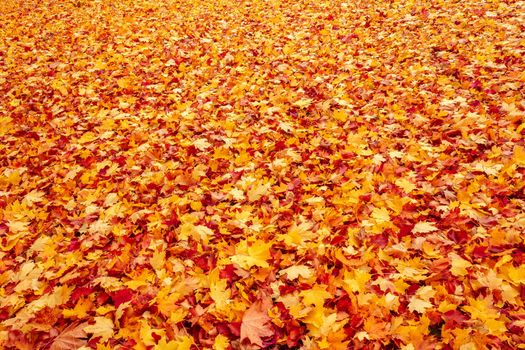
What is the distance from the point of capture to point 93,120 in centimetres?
452

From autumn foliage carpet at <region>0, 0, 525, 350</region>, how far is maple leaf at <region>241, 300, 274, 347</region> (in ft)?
0.04

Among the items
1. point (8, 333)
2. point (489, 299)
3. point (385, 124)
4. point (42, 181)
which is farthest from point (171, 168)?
point (489, 299)

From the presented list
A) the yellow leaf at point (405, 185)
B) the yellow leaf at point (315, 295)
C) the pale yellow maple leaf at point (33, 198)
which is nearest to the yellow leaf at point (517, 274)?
the yellow leaf at point (405, 185)

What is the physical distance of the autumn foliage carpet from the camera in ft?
7.30

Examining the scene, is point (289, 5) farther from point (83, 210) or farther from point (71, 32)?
point (83, 210)

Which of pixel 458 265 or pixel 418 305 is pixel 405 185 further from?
pixel 418 305

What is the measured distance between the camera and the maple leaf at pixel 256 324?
2.12 metres

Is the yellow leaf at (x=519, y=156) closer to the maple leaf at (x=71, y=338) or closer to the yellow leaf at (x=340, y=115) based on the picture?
the yellow leaf at (x=340, y=115)

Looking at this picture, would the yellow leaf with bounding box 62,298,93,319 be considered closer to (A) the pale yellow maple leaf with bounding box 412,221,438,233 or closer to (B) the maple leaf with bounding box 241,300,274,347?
(B) the maple leaf with bounding box 241,300,274,347

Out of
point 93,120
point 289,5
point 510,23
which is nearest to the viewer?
point 93,120

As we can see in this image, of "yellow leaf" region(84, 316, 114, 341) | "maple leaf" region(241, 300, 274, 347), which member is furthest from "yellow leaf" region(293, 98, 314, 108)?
"yellow leaf" region(84, 316, 114, 341)

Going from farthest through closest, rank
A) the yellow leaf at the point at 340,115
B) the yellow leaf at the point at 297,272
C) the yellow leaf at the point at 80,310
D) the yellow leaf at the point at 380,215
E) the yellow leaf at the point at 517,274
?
1. the yellow leaf at the point at 340,115
2. the yellow leaf at the point at 380,215
3. the yellow leaf at the point at 297,272
4. the yellow leaf at the point at 80,310
5. the yellow leaf at the point at 517,274

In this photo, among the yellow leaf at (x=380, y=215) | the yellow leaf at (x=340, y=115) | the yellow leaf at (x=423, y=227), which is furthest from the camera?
the yellow leaf at (x=340, y=115)

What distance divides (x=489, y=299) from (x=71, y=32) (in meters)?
7.73
